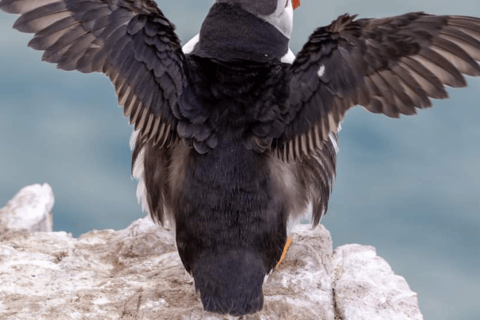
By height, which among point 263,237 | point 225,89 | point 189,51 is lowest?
point 263,237

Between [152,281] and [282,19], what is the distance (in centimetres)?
181

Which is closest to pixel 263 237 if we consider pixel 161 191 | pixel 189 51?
pixel 161 191

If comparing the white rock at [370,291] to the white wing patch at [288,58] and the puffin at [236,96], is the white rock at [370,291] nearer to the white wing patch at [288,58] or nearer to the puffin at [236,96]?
the puffin at [236,96]

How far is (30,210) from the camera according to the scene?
561cm

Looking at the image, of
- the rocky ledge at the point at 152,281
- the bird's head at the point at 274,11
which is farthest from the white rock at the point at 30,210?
the bird's head at the point at 274,11

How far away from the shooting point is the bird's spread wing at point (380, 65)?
3.19 meters

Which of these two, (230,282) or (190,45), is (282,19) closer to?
(190,45)

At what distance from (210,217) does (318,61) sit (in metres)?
0.98

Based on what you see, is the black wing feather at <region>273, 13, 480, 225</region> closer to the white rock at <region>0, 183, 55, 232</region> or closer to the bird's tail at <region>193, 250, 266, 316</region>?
the bird's tail at <region>193, 250, 266, 316</region>

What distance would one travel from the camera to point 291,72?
135 inches

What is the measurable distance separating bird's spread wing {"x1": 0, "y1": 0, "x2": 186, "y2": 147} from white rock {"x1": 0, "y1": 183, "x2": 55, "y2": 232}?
2339 millimetres

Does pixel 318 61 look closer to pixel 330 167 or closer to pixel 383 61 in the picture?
pixel 383 61

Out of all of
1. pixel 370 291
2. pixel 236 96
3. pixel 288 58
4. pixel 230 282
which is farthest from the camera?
pixel 370 291

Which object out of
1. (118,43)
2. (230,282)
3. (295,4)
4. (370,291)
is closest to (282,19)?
(295,4)
